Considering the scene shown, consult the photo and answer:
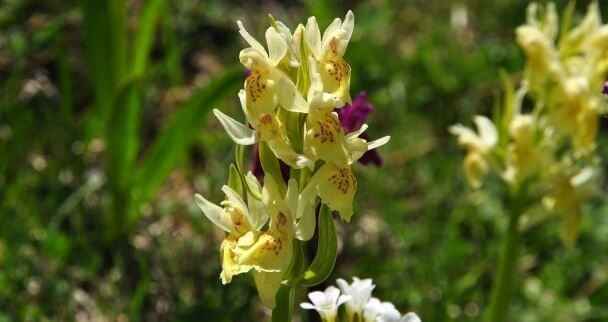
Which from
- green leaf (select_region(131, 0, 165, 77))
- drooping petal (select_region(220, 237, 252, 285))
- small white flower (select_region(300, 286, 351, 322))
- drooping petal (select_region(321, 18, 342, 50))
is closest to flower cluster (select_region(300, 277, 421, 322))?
small white flower (select_region(300, 286, 351, 322))

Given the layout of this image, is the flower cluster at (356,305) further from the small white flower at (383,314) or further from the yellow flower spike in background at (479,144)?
the yellow flower spike in background at (479,144)

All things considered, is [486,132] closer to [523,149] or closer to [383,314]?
[523,149]

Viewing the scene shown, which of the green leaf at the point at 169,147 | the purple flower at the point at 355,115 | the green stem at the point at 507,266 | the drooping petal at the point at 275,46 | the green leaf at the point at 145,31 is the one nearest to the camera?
the drooping petal at the point at 275,46

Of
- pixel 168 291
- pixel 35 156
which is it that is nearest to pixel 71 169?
pixel 35 156

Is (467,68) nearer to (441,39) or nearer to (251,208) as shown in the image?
(441,39)

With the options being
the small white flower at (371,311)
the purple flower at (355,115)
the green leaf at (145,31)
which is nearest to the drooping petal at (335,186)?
the small white flower at (371,311)

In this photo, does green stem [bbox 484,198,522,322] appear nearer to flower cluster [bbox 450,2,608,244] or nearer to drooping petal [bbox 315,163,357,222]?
flower cluster [bbox 450,2,608,244]
